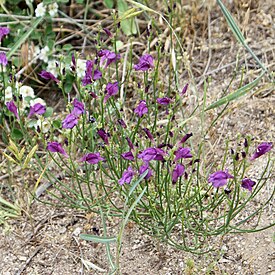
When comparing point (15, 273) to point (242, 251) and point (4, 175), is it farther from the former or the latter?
point (242, 251)

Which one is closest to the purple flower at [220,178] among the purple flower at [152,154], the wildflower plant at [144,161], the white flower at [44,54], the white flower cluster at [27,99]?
the wildflower plant at [144,161]

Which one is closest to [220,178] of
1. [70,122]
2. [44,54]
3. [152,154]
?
[152,154]

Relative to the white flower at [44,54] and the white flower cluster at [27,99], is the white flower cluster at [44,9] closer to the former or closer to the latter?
the white flower at [44,54]

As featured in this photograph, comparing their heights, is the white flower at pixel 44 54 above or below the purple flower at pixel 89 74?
below

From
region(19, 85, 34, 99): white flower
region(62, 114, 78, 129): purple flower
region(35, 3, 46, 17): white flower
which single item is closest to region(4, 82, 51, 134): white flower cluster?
region(19, 85, 34, 99): white flower

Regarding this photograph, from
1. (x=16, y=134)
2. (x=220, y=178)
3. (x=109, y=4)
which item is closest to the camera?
(x=220, y=178)

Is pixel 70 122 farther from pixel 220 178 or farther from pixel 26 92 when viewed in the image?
pixel 26 92

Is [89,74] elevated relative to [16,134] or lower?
elevated
